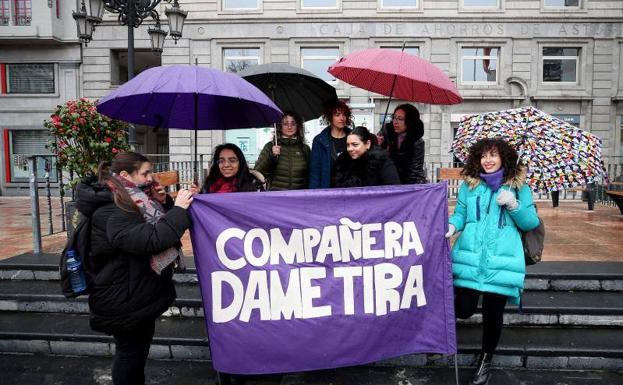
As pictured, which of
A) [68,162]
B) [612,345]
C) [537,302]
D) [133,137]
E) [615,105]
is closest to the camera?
[612,345]

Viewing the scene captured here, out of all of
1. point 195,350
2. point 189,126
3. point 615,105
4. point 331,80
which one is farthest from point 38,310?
point 615,105

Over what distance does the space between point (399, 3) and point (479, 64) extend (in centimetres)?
426

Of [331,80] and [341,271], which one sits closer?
[341,271]

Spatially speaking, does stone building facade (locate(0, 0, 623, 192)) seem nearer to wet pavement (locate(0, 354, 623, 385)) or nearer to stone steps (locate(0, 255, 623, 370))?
stone steps (locate(0, 255, 623, 370))

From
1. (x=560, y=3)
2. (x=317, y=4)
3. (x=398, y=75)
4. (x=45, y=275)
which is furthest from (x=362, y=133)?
(x=560, y=3)

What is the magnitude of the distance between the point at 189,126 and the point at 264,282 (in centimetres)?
171

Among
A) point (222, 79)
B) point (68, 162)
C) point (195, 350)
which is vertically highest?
point (222, 79)

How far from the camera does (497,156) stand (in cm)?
319

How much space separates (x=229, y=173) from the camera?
3.60 m

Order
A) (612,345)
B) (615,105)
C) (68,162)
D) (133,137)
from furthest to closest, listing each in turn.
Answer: (615,105) < (133,137) < (68,162) < (612,345)

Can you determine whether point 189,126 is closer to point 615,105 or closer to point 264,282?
point 264,282

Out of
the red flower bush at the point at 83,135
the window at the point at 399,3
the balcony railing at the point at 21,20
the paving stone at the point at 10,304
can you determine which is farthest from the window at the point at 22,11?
the paving stone at the point at 10,304

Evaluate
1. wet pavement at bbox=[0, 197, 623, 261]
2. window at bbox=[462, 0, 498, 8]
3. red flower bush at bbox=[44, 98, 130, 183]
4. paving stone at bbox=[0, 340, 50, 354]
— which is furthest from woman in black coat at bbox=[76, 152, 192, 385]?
window at bbox=[462, 0, 498, 8]

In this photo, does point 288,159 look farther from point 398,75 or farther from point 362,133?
point 398,75
